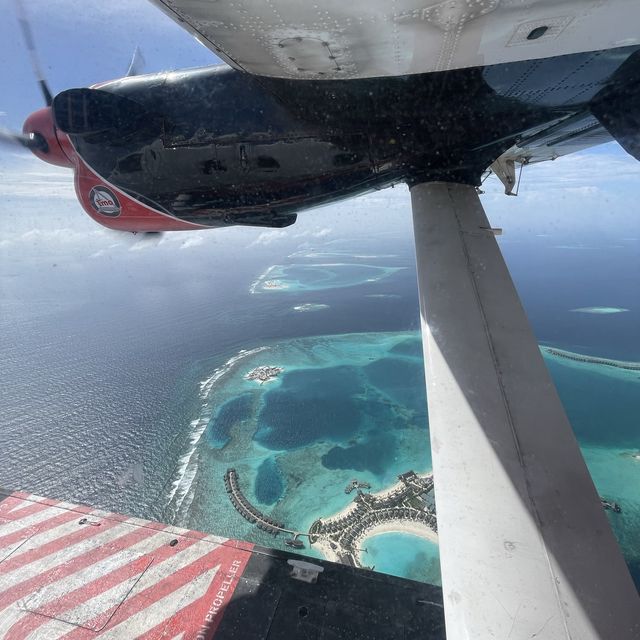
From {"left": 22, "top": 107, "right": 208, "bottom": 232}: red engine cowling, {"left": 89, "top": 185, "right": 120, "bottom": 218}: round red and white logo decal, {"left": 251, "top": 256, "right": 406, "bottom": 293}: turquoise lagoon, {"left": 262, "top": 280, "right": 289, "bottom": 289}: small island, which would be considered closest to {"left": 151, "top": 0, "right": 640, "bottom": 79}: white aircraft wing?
{"left": 22, "top": 107, "right": 208, "bottom": 232}: red engine cowling

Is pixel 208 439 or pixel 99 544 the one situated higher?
pixel 208 439

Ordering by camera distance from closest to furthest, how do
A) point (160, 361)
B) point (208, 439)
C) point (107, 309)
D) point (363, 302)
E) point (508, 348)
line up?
point (508, 348) < point (208, 439) < point (160, 361) < point (363, 302) < point (107, 309)

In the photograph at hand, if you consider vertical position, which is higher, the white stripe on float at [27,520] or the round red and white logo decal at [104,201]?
the round red and white logo decal at [104,201]

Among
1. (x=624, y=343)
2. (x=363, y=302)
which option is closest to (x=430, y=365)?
(x=624, y=343)

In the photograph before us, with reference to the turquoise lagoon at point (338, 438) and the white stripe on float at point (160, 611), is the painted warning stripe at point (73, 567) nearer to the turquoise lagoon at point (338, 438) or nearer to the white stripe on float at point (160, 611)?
the white stripe on float at point (160, 611)

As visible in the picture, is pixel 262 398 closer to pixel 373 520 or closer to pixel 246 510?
pixel 246 510

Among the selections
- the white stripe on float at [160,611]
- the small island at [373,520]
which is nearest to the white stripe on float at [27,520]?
the white stripe on float at [160,611]

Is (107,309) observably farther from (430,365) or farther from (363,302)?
(430,365)
